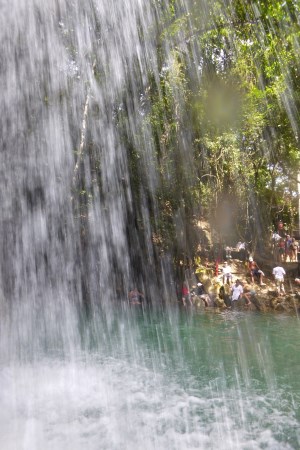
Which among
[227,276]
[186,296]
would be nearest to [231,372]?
[186,296]

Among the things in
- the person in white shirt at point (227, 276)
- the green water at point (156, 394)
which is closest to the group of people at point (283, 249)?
the person in white shirt at point (227, 276)

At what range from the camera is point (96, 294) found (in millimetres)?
17844

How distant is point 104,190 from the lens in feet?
47.2

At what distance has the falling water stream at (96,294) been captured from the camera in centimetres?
470

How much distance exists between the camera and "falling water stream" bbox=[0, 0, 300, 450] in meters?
4.70

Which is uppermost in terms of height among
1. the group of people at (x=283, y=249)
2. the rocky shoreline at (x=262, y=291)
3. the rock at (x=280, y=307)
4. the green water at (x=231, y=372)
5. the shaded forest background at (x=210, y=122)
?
the shaded forest background at (x=210, y=122)

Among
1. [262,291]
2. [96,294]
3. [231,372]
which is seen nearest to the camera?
[231,372]

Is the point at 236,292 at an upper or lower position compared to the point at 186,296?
lower

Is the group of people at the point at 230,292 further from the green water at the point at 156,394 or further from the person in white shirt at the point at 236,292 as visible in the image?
the green water at the point at 156,394

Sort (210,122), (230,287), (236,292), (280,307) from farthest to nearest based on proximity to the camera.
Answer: (230,287) → (210,122) → (236,292) → (280,307)

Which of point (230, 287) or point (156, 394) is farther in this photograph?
point (230, 287)

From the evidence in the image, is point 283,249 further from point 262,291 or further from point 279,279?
point 279,279

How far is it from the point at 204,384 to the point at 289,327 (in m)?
5.97

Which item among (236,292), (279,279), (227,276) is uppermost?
(227,276)
